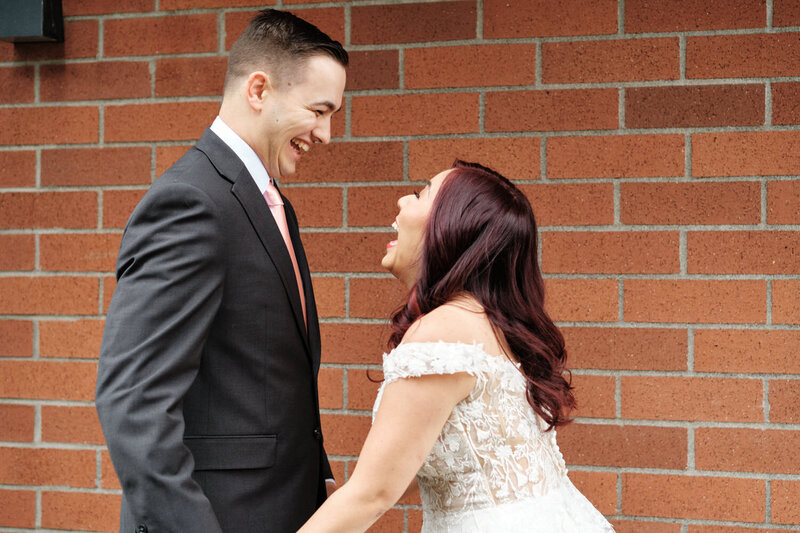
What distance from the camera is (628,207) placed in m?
2.54

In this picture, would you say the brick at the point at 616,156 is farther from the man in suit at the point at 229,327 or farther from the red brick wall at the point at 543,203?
the man in suit at the point at 229,327

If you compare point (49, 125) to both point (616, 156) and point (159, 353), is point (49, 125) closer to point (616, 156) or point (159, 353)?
point (159, 353)

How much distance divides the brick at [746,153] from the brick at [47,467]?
241cm

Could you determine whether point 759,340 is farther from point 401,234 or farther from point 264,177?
point 264,177

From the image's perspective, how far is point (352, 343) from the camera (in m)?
2.71

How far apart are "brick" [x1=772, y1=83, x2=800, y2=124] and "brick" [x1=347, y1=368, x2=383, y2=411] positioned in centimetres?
158

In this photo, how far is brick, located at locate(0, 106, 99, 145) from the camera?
2871mm

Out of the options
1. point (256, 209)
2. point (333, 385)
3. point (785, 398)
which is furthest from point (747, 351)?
point (256, 209)

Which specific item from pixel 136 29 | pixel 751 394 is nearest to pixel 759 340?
pixel 751 394

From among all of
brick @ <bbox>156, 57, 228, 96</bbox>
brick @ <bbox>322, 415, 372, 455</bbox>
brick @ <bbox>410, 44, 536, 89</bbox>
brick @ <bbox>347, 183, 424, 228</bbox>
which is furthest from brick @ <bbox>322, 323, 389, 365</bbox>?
brick @ <bbox>156, 57, 228, 96</bbox>

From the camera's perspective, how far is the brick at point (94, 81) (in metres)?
2.85

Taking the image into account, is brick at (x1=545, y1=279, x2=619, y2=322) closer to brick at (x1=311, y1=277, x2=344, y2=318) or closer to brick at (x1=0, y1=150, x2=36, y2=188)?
brick at (x1=311, y1=277, x2=344, y2=318)

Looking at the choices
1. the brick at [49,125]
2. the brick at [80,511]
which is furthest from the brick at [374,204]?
the brick at [80,511]

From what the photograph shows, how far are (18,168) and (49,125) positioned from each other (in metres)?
0.20
